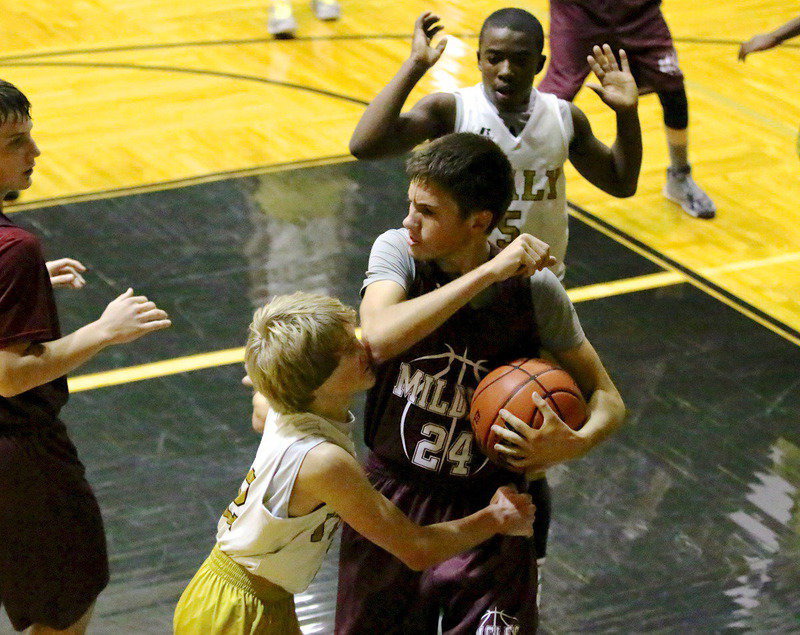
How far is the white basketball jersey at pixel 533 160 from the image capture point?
3.96 metres

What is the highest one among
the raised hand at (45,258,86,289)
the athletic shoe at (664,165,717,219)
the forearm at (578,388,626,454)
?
the raised hand at (45,258,86,289)

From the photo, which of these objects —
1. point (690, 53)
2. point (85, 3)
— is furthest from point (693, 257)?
point (85, 3)

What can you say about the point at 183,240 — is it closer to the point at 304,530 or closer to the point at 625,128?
the point at 625,128

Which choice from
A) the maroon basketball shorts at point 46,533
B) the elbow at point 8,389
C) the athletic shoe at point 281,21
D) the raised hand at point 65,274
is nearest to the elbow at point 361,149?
the raised hand at point 65,274

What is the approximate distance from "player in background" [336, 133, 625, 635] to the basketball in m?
0.04

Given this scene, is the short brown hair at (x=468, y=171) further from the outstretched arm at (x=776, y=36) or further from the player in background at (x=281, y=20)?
the player in background at (x=281, y=20)

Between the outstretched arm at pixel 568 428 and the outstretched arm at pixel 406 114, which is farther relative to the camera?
the outstretched arm at pixel 406 114

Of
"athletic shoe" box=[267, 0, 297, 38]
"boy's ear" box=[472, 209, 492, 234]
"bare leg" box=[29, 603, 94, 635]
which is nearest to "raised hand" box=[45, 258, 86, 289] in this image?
"bare leg" box=[29, 603, 94, 635]

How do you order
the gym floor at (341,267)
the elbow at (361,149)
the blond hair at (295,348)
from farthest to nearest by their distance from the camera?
the gym floor at (341,267)
the elbow at (361,149)
the blond hair at (295,348)

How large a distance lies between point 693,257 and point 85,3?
19.1 ft

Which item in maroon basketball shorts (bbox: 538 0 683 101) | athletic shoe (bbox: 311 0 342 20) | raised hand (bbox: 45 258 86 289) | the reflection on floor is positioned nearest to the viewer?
raised hand (bbox: 45 258 86 289)

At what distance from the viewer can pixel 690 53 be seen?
941 centimetres

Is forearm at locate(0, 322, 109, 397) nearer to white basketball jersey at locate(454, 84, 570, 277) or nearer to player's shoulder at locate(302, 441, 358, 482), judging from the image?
player's shoulder at locate(302, 441, 358, 482)

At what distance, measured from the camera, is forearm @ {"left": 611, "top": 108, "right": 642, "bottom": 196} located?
12.6 ft
